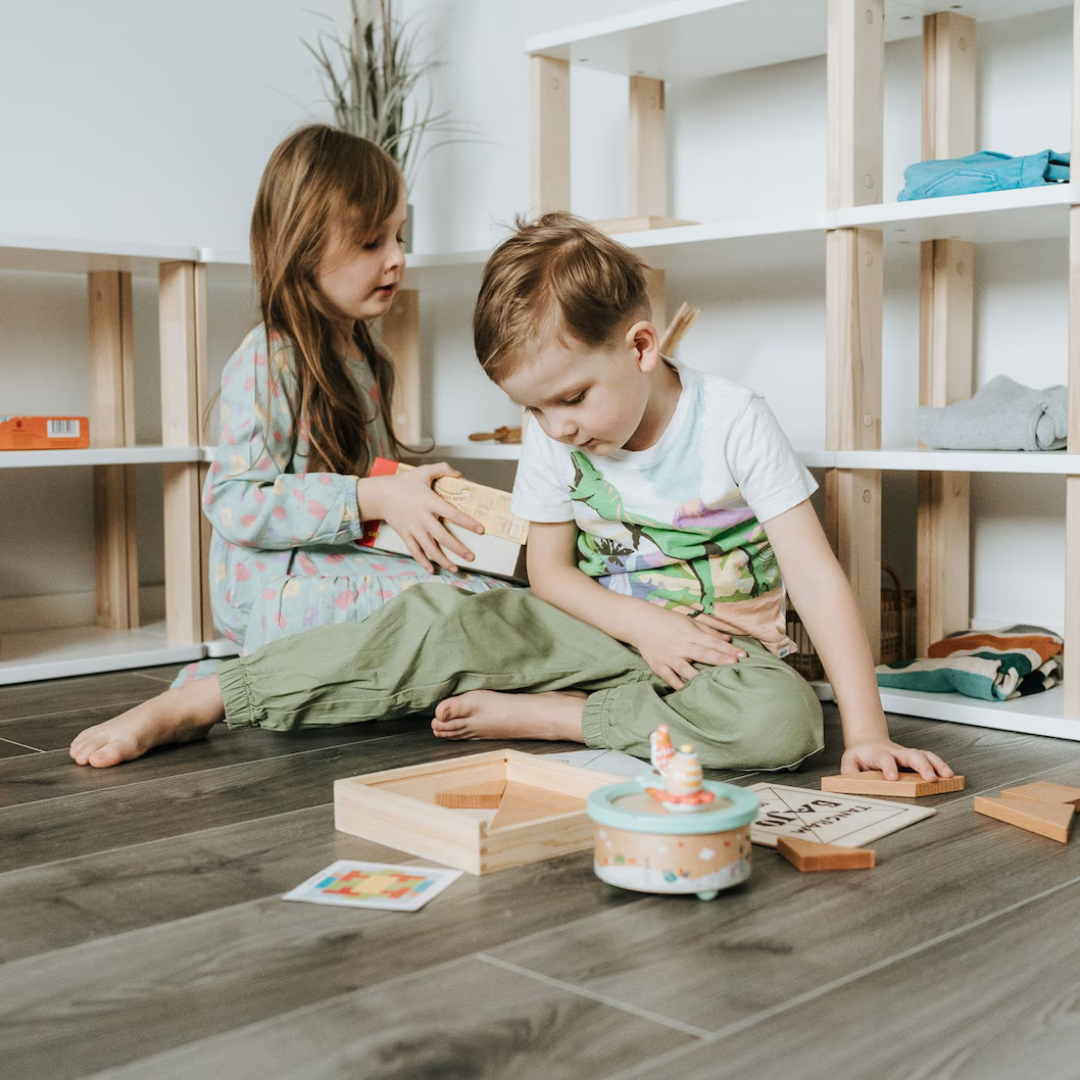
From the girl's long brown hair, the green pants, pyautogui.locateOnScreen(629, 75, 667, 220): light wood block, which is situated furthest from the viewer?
pyautogui.locateOnScreen(629, 75, 667, 220): light wood block

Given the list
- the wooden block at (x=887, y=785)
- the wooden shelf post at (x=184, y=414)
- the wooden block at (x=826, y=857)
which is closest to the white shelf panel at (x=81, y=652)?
the wooden shelf post at (x=184, y=414)

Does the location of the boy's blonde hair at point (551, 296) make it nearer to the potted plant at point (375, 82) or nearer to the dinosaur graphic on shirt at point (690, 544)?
the dinosaur graphic on shirt at point (690, 544)

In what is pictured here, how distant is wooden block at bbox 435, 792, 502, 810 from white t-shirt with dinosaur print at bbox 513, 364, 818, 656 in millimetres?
394

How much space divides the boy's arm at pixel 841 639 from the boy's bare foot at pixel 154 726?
1.99ft

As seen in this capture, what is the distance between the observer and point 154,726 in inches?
53.4

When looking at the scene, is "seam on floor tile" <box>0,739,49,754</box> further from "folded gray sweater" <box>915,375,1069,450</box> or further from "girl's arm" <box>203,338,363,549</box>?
"folded gray sweater" <box>915,375,1069,450</box>

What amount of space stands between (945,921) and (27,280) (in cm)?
177

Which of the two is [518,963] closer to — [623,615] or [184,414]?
[623,615]

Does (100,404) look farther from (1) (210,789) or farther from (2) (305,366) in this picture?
(1) (210,789)

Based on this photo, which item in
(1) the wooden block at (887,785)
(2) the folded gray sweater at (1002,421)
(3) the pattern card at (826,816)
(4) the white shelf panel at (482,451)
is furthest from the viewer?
(4) the white shelf panel at (482,451)

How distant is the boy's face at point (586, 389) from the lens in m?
1.24

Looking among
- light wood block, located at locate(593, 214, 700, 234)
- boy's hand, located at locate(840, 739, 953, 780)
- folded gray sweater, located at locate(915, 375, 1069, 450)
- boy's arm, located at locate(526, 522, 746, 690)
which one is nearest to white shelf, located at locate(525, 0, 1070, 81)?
light wood block, located at locate(593, 214, 700, 234)

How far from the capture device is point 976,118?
5.96 feet

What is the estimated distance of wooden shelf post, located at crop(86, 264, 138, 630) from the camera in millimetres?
2090
